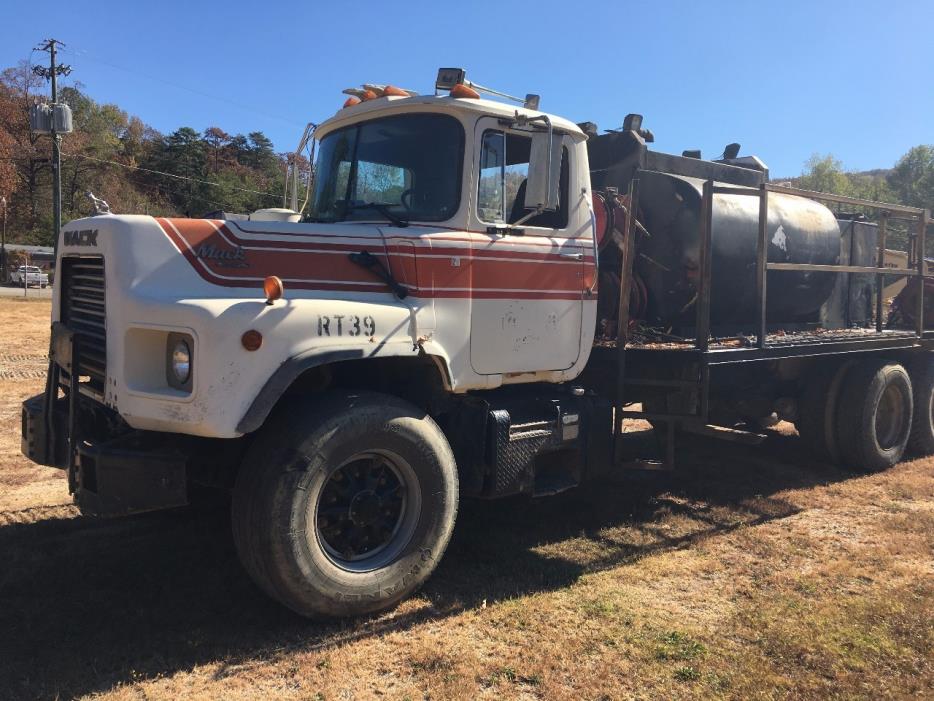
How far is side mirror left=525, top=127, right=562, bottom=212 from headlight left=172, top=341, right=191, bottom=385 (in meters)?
2.10

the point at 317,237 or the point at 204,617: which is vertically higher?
the point at 317,237

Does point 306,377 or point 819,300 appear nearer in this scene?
point 306,377

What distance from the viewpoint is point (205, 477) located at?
3.91m

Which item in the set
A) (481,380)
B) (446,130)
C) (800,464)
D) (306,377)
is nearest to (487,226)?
(446,130)

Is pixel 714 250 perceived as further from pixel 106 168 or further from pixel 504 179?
pixel 106 168

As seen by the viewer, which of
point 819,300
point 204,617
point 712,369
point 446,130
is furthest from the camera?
point 819,300

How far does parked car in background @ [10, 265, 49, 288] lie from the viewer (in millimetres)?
38125

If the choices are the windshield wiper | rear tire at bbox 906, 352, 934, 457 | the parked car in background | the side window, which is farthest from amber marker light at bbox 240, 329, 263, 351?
the parked car in background

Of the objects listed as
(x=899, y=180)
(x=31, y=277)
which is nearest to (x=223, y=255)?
(x=31, y=277)

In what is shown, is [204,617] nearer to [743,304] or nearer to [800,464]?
[743,304]

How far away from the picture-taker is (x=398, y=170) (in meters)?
4.53

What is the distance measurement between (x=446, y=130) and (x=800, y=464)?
5128mm

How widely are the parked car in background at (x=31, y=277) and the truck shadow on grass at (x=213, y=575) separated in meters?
38.0

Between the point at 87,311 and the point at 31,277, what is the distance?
39.8 m
